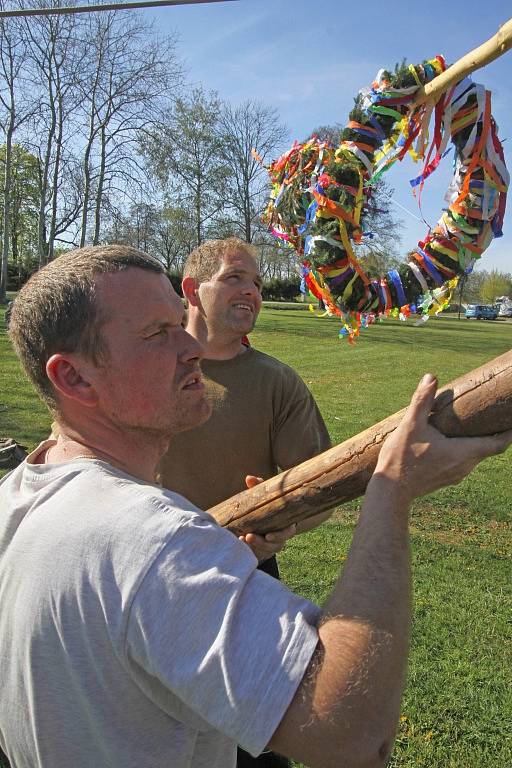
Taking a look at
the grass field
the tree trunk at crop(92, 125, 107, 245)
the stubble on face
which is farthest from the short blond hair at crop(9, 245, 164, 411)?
the tree trunk at crop(92, 125, 107, 245)

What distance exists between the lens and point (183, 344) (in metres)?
1.35

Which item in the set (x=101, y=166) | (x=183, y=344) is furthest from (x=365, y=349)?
(x=183, y=344)

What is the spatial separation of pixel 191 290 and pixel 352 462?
1.66 meters

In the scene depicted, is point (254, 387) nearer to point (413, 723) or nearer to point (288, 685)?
point (288, 685)

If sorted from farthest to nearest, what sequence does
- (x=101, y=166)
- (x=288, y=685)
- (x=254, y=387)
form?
1. (x=101, y=166)
2. (x=254, y=387)
3. (x=288, y=685)

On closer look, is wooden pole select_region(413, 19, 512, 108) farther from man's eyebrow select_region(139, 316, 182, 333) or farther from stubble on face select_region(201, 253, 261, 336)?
man's eyebrow select_region(139, 316, 182, 333)

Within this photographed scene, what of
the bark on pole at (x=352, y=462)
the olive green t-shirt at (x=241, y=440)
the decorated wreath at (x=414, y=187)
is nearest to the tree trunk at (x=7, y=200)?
the decorated wreath at (x=414, y=187)

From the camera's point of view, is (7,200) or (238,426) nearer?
(238,426)

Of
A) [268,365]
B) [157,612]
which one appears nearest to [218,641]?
[157,612]

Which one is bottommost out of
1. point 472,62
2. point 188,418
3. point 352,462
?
point 352,462

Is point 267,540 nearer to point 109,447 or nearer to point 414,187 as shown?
point 109,447

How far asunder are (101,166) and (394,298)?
2435cm

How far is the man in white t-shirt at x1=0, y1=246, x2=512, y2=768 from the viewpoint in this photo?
36.4 inches

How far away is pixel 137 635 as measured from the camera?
945mm
